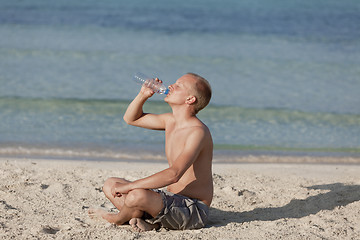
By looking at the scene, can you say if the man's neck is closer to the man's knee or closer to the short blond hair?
the short blond hair

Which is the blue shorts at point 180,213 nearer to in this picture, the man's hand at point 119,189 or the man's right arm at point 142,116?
the man's hand at point 119,189

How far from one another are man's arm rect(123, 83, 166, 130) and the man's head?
263mm

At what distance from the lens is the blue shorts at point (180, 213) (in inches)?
141

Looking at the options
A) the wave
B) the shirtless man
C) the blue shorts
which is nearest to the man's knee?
the shirtless man

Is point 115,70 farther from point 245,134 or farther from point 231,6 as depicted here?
point 231,6

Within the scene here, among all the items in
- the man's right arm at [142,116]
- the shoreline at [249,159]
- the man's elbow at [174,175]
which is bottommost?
the shoreline at [249,159]

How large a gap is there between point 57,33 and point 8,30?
1.42 meters

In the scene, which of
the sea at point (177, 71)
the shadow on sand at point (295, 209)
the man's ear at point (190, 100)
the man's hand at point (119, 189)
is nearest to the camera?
the man's hand at point (119, 189)

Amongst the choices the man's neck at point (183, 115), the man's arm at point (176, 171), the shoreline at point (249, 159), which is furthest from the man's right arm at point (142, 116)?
the shoreline at point (249, 159)

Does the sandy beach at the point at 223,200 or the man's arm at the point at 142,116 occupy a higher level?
the man's arm at the point at 142,116

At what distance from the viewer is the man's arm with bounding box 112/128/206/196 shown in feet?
11.3

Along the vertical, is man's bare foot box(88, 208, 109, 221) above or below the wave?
above

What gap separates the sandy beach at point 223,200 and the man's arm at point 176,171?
1.00 feet

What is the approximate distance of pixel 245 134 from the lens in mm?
7609
